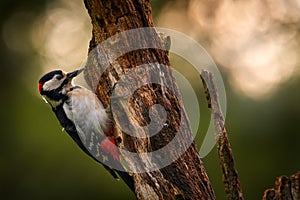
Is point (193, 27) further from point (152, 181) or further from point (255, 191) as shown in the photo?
point (152, 181)

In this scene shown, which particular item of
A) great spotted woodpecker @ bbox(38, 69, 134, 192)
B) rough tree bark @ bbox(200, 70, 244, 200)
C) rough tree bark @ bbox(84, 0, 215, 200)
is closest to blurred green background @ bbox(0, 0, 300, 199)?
great spotted woodpecker @ bbox(38, 69, 134, 192)

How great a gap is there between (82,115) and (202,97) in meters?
3.26

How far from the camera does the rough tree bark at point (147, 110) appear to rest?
12.3 feet

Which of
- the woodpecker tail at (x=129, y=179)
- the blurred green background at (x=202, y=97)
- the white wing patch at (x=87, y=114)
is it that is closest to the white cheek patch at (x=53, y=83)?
the white wing patch at (x=87, y=114)

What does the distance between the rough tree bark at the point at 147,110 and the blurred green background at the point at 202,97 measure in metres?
3.18

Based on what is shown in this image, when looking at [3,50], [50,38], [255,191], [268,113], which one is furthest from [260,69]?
[3,50]

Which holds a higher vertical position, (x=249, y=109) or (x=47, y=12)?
(x=47, y=12)

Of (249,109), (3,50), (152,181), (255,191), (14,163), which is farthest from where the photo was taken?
(3,50)

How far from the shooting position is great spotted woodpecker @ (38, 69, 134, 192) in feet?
13.9

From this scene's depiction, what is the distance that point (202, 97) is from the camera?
24.5 ft

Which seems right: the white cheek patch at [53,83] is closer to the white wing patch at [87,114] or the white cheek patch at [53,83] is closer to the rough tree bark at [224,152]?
the white wing patch at [87,114]

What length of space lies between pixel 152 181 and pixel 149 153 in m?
0.14

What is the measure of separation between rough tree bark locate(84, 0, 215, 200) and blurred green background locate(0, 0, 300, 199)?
318 centimetres

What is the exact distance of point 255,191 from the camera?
23.5 ft
